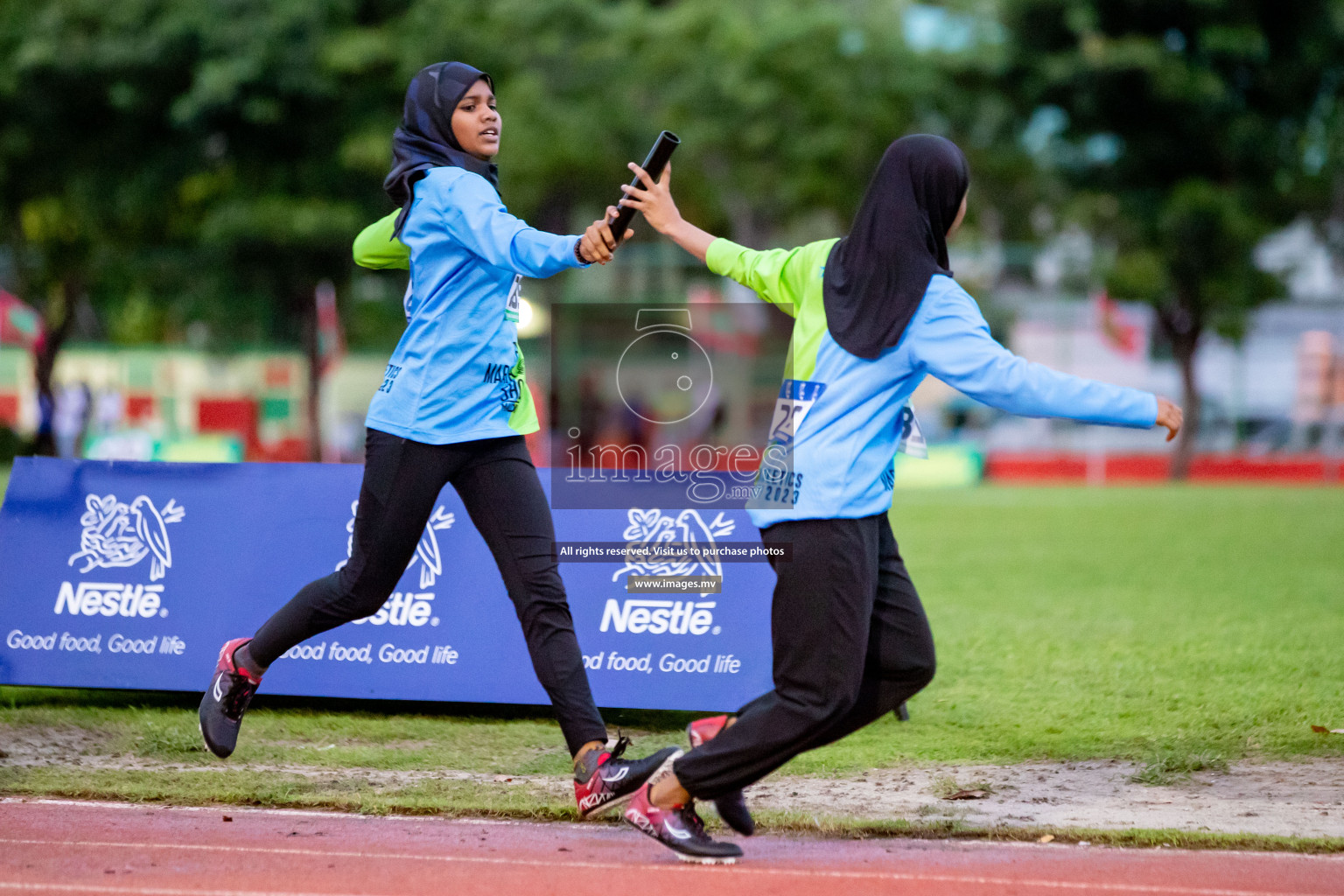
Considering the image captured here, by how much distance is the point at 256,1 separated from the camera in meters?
23.8

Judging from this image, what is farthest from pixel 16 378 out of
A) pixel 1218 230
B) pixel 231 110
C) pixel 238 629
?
pixel 238 629

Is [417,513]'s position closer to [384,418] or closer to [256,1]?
[384,418]

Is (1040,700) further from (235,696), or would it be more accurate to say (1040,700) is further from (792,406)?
(235,696)

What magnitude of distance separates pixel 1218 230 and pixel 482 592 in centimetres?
2359

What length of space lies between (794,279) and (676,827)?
158cm

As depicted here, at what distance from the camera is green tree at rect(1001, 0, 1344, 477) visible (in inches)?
→ 998

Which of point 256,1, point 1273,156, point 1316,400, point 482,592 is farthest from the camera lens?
point 1316,400

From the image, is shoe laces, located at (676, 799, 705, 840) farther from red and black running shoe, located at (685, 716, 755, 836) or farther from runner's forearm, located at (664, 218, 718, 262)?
runner's forearm, located at (664, 218, 718, 262)

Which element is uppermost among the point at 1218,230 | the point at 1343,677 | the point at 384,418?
the point at 1218,230

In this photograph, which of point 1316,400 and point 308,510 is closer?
point 308,510

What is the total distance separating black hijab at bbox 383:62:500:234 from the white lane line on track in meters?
1.94

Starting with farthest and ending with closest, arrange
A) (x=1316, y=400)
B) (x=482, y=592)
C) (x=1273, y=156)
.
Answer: (x=1316, y=400)
(x=1273, y=156)
(x=482, y=592)

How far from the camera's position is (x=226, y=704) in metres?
4.67

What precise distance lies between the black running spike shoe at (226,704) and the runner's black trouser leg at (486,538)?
16.0 inches
